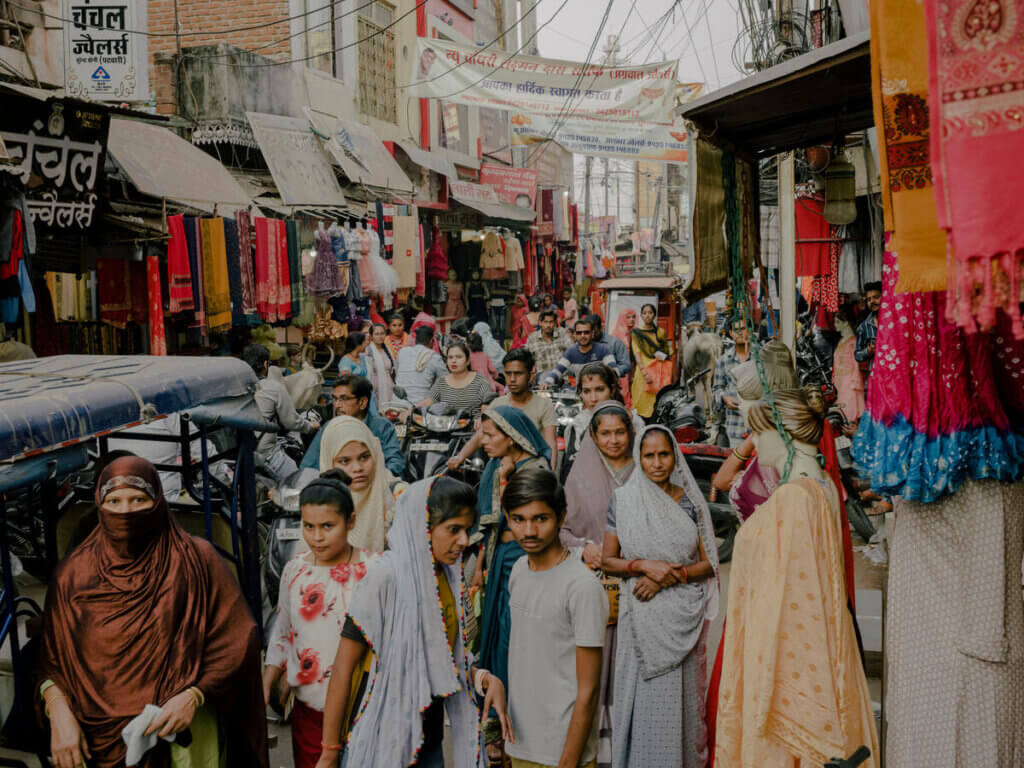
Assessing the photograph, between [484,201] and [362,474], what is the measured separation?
1678 centimetres

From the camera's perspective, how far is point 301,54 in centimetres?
1587

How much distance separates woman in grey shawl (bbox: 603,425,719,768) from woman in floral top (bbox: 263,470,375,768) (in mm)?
1186

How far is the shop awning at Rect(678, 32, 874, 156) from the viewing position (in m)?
2.84

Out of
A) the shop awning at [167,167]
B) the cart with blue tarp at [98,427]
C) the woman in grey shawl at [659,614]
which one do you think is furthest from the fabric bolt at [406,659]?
the shop awning at [167,167]

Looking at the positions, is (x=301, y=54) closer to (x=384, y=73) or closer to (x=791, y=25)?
(x=384, y=73)

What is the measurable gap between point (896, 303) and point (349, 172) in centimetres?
1291

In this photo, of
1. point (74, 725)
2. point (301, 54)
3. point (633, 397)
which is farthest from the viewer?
point (301, 54)

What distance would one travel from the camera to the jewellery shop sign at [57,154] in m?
7.09

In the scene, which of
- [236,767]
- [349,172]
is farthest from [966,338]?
[349,172]

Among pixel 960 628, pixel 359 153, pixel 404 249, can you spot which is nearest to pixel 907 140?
pixel 960 628

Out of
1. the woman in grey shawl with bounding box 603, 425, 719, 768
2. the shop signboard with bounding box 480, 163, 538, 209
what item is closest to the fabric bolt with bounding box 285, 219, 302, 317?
the woman in grey shawl with bounding box 603, 425, 719, 768

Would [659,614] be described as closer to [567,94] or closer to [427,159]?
[567,94]

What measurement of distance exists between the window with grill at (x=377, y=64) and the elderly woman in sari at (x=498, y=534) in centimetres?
1366

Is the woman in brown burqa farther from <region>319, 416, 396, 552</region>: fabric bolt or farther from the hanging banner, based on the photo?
the hanging banner
